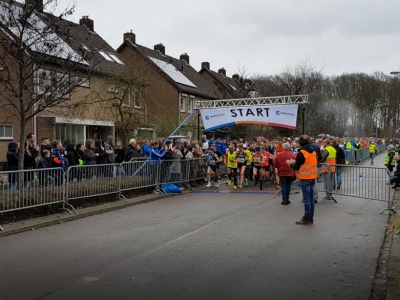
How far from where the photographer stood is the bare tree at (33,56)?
10.7 m

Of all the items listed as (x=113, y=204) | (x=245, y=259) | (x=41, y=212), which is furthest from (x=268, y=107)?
(x=245, y=259)

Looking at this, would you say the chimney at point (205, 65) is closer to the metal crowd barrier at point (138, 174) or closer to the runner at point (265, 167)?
the runner at point (265, 167)

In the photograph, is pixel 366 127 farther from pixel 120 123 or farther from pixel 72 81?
pixel 72 81

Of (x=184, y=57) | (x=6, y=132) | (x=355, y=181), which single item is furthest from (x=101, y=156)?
(x=184, y=57)

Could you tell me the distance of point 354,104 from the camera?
63.8 metres

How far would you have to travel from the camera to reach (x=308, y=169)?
1027 centimetres

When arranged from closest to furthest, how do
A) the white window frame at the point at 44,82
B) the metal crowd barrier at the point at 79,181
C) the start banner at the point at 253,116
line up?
1. the metal crowd barrier at the point at 79,181
2. the white window frame at the point at 44,82
3. the start banner at the point at 253,116

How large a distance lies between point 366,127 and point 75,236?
207ft

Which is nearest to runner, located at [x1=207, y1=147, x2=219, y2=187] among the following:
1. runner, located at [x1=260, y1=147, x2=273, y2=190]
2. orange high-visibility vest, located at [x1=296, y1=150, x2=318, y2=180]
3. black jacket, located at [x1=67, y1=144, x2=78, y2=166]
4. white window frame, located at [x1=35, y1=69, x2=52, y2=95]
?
runner, located at [x1=260, y1=147, x2=273, y2=190]

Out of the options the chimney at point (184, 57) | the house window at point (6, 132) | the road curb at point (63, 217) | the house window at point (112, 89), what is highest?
the chimney at point (184, 57)

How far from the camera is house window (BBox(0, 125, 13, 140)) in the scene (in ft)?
73.1

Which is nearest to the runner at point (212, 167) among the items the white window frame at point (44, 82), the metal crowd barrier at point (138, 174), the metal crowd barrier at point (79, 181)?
the metal crowd barrier at point (79, 181)

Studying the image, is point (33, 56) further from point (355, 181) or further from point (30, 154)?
point (355, 181)

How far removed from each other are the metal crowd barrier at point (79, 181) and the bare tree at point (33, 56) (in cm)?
125
